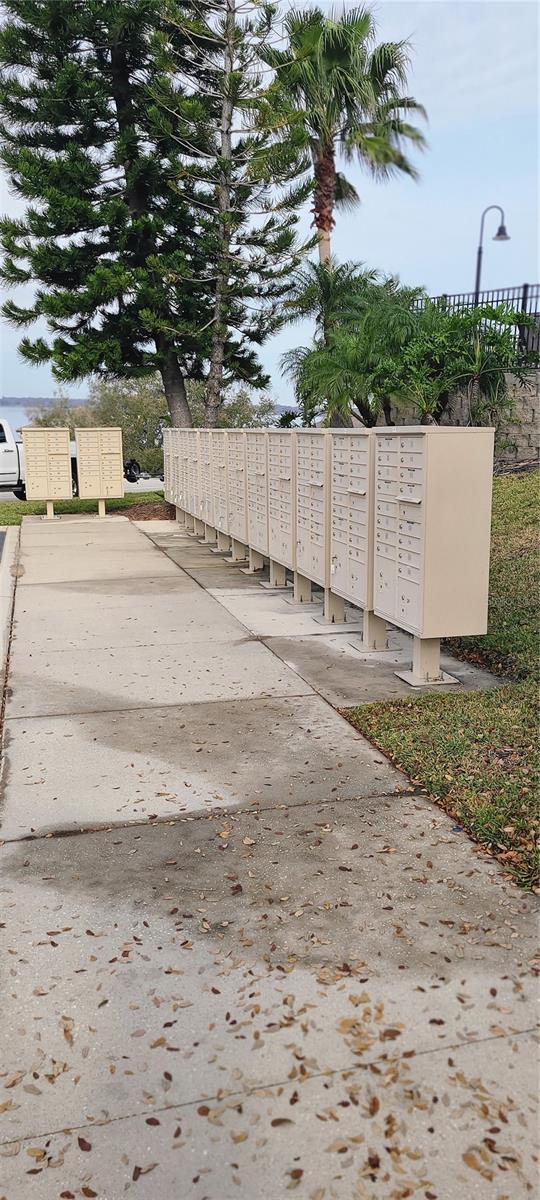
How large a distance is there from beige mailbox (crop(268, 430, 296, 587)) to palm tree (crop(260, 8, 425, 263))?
11644mm

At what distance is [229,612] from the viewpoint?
796 cm

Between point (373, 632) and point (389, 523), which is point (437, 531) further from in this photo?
point (373, 632)

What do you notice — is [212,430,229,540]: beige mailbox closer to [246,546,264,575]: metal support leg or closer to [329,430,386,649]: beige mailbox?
[246,546,264,575]: metal support leg

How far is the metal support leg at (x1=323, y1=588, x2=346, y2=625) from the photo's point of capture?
7.46 meters

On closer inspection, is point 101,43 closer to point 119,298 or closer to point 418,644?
point 119,298

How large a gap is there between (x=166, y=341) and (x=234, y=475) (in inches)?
385

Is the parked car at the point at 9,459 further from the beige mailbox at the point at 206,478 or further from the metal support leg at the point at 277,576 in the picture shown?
the metal support leg at the point at 277,576

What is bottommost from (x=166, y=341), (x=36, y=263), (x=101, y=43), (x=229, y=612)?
(x=229, y=612)

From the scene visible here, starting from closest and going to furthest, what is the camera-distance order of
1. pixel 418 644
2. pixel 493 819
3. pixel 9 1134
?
pixel 9 1134 < pixel 493 819 < pixel 418 644

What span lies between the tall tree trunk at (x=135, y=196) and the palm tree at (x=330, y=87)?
2.75m

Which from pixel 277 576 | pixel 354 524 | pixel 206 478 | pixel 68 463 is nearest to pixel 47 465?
pixel 68 463

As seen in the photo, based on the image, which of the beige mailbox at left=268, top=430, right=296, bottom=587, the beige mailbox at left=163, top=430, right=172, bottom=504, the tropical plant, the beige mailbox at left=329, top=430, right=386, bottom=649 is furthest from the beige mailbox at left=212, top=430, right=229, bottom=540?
the beige mailbox at left=329, top=430, right=386, bottom=649

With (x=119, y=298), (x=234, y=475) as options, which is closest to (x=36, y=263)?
(x=119, y=298)

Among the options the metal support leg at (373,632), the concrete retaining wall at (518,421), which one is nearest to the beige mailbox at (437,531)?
the metal support leg at (373,632)
